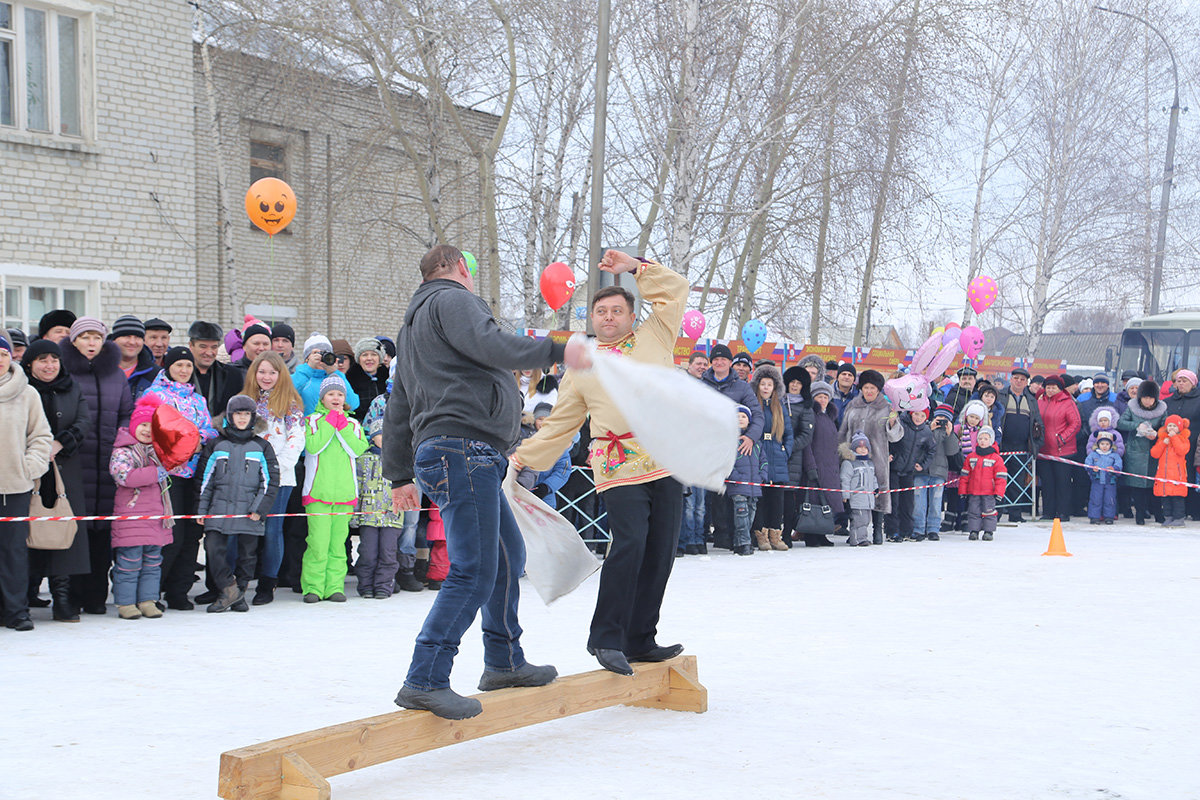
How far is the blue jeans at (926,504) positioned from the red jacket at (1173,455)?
12.2 feet

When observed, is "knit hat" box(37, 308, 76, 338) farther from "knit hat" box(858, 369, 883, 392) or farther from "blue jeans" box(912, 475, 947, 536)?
"blue jeans" box(912, 475, 947, 536)

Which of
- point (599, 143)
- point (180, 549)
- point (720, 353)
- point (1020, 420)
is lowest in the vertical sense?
point (180, 549)

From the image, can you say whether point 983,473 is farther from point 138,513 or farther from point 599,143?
point 138,513

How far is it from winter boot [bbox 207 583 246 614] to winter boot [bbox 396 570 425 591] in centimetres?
139

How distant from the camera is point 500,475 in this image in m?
4.43

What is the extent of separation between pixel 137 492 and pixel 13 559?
0.85 metres

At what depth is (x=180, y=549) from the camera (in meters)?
7.99

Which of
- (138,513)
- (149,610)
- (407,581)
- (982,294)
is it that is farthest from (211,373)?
(982,294)

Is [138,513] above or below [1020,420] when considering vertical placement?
below

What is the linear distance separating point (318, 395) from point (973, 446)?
8276 millimetres

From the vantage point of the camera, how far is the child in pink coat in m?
7.53

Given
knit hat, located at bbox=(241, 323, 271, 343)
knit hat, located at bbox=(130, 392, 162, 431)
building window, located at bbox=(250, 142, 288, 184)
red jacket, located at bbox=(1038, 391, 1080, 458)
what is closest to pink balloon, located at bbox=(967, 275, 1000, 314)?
red jacket, located at bbox=(1038, 391, 1080, 458)

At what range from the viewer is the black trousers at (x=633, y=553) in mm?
5164

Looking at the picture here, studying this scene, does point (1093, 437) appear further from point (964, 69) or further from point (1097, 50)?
point (1097, 50)
